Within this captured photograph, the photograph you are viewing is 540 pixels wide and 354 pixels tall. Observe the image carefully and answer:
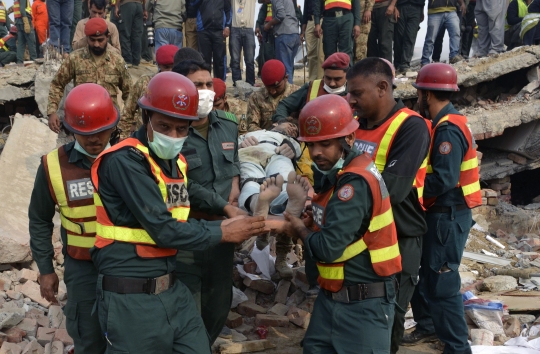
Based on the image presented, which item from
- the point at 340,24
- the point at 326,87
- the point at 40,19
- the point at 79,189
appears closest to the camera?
the point at 79,189

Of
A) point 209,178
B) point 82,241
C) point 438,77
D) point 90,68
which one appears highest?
point 438,77

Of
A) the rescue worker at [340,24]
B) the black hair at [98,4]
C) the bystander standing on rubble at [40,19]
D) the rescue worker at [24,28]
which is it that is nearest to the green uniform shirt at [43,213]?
the black hair at [98,4]

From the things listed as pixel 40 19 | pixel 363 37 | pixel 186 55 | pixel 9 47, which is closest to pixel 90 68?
pixel 186 55

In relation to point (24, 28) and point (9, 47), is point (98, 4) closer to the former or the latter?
point (24, 28)

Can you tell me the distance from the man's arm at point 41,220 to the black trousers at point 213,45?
6.33 metres

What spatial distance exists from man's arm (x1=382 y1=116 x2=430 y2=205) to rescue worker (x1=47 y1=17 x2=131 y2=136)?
4.74 meters

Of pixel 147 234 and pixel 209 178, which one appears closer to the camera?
pixel 147 234

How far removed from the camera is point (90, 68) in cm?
745

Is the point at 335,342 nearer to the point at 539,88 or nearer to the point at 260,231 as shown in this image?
the point at 260,231

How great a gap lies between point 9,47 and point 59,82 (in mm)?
9854

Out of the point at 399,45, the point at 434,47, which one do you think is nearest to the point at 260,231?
the point at 399,45

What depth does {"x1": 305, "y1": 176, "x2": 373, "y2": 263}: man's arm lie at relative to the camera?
3.05 m

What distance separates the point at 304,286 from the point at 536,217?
540 cm

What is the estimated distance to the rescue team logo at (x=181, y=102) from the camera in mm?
3115
